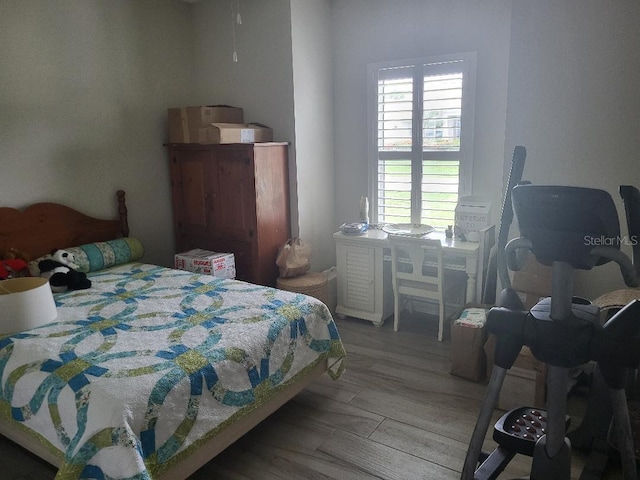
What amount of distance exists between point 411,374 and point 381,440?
28.0 inches

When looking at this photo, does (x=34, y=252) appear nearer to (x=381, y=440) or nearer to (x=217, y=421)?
(x=217, y=421)

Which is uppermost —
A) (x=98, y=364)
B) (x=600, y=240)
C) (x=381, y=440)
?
(x=600, y=240)

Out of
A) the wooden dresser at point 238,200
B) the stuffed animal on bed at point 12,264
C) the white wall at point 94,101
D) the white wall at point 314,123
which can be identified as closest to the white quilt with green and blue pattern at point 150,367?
the stuffed animal on bed at point 12,264

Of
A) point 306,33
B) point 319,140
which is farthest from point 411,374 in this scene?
point 306,33

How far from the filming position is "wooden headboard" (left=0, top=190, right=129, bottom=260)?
3010 millimetres

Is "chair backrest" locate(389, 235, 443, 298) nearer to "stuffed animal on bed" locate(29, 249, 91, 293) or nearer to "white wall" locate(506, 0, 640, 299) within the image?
"white wall" locate(506, 0, 640, 299)

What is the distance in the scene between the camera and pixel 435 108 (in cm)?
358

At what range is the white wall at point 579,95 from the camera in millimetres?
2533

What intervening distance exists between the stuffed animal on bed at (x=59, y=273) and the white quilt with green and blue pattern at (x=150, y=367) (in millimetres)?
108

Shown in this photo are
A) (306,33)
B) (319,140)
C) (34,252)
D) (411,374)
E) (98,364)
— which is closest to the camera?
Result: (98,364)

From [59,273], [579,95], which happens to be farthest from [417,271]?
[59,273]

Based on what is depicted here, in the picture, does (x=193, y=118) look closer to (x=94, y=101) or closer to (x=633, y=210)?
(x=94, y=101)

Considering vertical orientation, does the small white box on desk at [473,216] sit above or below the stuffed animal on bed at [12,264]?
above
